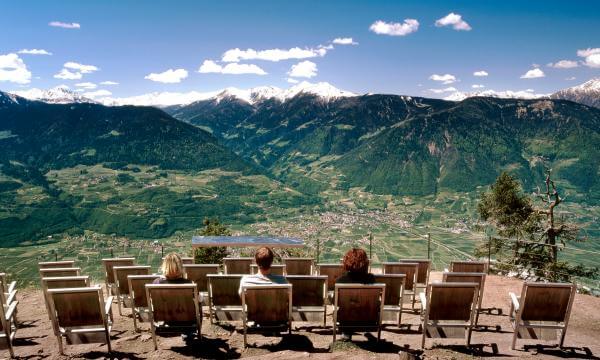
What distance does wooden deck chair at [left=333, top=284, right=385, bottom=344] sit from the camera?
551cm

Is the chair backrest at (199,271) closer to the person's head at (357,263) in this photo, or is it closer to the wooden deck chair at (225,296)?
the wooden deck chair at (225,296)

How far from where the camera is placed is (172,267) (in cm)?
561

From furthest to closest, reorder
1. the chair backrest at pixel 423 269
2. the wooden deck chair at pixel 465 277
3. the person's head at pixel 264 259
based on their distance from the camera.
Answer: the chair backrest at pixel 423 269 < the wooden deck chair at pixel 465 277 < the person's head at pixel 264 259

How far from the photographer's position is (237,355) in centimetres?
547

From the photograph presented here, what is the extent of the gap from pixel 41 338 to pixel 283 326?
421cm

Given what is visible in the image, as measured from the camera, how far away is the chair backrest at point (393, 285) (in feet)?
20.7

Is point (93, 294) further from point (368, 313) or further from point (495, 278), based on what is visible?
point (495, 278)

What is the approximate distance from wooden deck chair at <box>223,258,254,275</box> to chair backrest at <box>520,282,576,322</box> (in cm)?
514

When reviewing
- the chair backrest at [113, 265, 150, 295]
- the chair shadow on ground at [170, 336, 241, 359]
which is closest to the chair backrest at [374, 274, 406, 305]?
the chair shadow on ground at [170, 336, 241, 359]

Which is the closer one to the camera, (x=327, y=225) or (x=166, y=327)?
(x=166, y=327)

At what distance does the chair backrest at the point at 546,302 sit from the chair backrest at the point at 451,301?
745mm

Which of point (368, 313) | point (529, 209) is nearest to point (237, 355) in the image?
point (368, 313)

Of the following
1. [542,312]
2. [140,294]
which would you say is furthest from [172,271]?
[542,312]

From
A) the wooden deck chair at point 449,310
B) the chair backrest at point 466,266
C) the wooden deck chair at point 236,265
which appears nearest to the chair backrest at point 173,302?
the wooden deck chair at point 236,265
